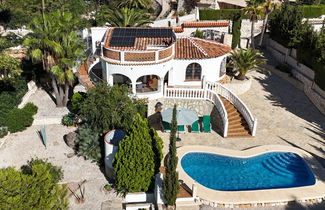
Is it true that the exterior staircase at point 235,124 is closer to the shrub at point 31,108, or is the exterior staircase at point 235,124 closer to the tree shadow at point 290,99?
the tree shadow at point 290,99

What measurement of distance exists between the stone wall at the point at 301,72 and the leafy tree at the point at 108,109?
19664 mm

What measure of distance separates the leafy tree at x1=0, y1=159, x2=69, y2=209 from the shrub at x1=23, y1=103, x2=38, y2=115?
13.8 meters

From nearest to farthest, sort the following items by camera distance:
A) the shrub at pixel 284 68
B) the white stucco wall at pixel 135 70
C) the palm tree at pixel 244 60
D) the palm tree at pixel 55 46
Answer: the palm tree at pixel 55 46
the white stucco wall at pixel 135 70
the palm tree at pixel 244 60
the shrub at pixel 284 68

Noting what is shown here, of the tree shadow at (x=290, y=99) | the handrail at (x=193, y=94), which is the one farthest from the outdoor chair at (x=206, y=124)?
the tree shadow at (x=290, y=99)

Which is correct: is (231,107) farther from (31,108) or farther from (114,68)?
(31,108)

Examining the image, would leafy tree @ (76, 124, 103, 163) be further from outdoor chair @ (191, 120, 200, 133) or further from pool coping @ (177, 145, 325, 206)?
outdoor chair @ (191, 120, 200, 133)

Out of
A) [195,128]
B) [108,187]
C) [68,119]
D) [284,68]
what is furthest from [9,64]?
[284,68]

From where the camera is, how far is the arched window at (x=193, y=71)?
31.3 meters

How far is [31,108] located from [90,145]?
29.2 ft

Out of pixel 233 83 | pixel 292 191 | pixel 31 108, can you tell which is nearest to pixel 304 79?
pixel 233 83

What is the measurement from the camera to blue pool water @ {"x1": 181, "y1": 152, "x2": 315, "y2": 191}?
2183 cm

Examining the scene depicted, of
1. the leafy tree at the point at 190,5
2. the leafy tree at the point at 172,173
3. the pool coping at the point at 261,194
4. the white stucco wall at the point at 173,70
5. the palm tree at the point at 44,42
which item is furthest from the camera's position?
the leafy tree at the point at 190,5

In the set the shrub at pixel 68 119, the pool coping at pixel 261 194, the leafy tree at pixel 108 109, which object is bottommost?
the pool coping at pixel 261 194

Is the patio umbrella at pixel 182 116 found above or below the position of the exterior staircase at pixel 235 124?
above
